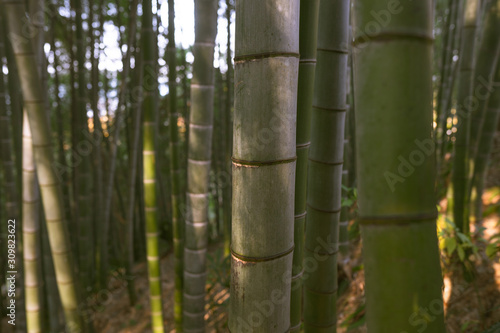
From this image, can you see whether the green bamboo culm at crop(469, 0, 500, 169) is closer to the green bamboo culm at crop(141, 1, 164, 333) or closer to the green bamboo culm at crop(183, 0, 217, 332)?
the green bamboo culm at crop(183, 0, 217, 332)

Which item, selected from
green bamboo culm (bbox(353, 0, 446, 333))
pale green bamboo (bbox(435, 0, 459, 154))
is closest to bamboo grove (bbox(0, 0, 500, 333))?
green bamboo culm (bbox(353, 0, 446, 333))

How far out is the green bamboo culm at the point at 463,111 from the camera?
1.99 metres

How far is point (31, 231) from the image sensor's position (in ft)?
6.25

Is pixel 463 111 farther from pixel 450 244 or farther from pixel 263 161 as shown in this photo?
pixel 263 161

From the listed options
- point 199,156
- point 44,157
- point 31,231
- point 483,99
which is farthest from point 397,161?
point 483,99

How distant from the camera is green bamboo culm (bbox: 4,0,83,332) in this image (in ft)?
4.70

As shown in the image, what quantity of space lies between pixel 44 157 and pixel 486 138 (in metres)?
2.60

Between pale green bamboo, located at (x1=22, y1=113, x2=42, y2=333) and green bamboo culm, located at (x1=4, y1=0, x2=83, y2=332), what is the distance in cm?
22

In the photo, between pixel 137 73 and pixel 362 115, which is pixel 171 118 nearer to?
pixel 137 73

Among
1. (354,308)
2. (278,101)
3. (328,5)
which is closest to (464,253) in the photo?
(354,308)

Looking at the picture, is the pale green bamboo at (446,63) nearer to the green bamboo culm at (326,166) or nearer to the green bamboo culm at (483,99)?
the green bamboo culm at (483,99)

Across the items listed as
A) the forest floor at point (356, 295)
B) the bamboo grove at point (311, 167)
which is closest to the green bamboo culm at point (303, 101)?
the bamboo grove at point (311, 167)

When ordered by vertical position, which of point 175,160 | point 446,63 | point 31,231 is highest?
point 446,63

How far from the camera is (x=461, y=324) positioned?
1979 millimetres
